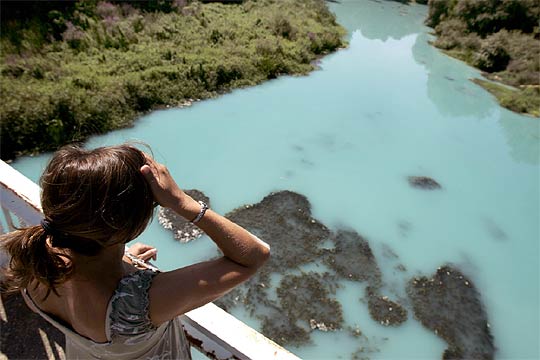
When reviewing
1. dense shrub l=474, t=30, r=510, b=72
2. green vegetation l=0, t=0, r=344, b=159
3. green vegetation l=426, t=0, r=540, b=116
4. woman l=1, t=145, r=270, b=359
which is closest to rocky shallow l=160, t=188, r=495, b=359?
green vegetation l=0, t=0, r=344, b=159

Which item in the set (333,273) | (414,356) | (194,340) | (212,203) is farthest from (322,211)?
(194,340)

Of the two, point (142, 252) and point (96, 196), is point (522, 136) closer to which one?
point (142, 252)

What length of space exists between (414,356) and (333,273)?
1.41 m

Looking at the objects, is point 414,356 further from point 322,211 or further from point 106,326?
point 106,326

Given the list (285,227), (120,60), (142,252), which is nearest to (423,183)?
(285,227)

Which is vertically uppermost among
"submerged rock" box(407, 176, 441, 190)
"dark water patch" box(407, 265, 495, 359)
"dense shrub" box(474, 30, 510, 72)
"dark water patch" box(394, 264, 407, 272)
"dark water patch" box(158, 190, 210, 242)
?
"dense shrub" box(474, 30, 510, 72)

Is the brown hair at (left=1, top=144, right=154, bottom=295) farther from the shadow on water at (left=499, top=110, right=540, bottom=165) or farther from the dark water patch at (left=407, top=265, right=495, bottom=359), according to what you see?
the shadow on water at (left=499, top=110, right=540, bottom=165)

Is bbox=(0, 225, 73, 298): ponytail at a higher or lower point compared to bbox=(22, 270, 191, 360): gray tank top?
higher

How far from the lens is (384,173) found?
811 centimetres

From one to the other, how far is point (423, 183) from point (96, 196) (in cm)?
788

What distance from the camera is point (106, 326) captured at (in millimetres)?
980

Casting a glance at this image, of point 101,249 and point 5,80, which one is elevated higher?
point 101,249

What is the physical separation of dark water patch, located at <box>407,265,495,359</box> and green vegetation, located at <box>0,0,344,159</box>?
6.18m

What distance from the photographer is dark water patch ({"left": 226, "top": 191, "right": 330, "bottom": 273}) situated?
221 inches
